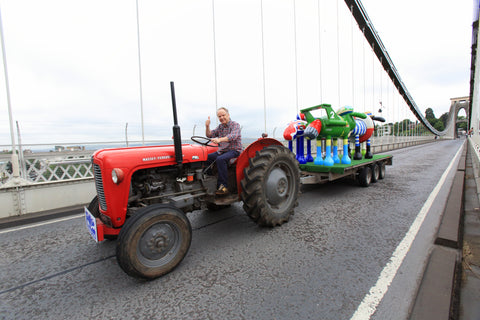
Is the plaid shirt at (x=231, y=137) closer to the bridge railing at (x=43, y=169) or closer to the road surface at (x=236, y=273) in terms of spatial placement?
the road surface at (x=236, y=273)

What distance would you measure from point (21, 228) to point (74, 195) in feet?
3.75

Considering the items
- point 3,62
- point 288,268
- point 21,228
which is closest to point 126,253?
point 288,268

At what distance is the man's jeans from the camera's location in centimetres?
291

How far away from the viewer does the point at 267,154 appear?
3113 mm

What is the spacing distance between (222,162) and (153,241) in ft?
4.18

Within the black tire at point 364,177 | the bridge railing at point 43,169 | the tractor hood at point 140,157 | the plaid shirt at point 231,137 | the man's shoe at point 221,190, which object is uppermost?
the plaid shirt at point 231,137

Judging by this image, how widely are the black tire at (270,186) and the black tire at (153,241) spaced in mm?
996

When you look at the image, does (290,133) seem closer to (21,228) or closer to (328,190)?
(328,190)

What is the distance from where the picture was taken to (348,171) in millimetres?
5031

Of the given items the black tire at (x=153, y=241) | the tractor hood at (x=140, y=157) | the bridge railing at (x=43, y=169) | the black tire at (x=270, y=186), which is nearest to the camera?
the black tire at (x=153, y=241)

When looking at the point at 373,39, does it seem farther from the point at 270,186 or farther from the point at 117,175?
the point at 117,175

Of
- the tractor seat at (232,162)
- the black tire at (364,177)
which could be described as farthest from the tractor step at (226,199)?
the black tire at (364,177)

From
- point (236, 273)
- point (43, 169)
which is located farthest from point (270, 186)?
point (43, 169)

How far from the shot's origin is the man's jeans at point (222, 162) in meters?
2.91
